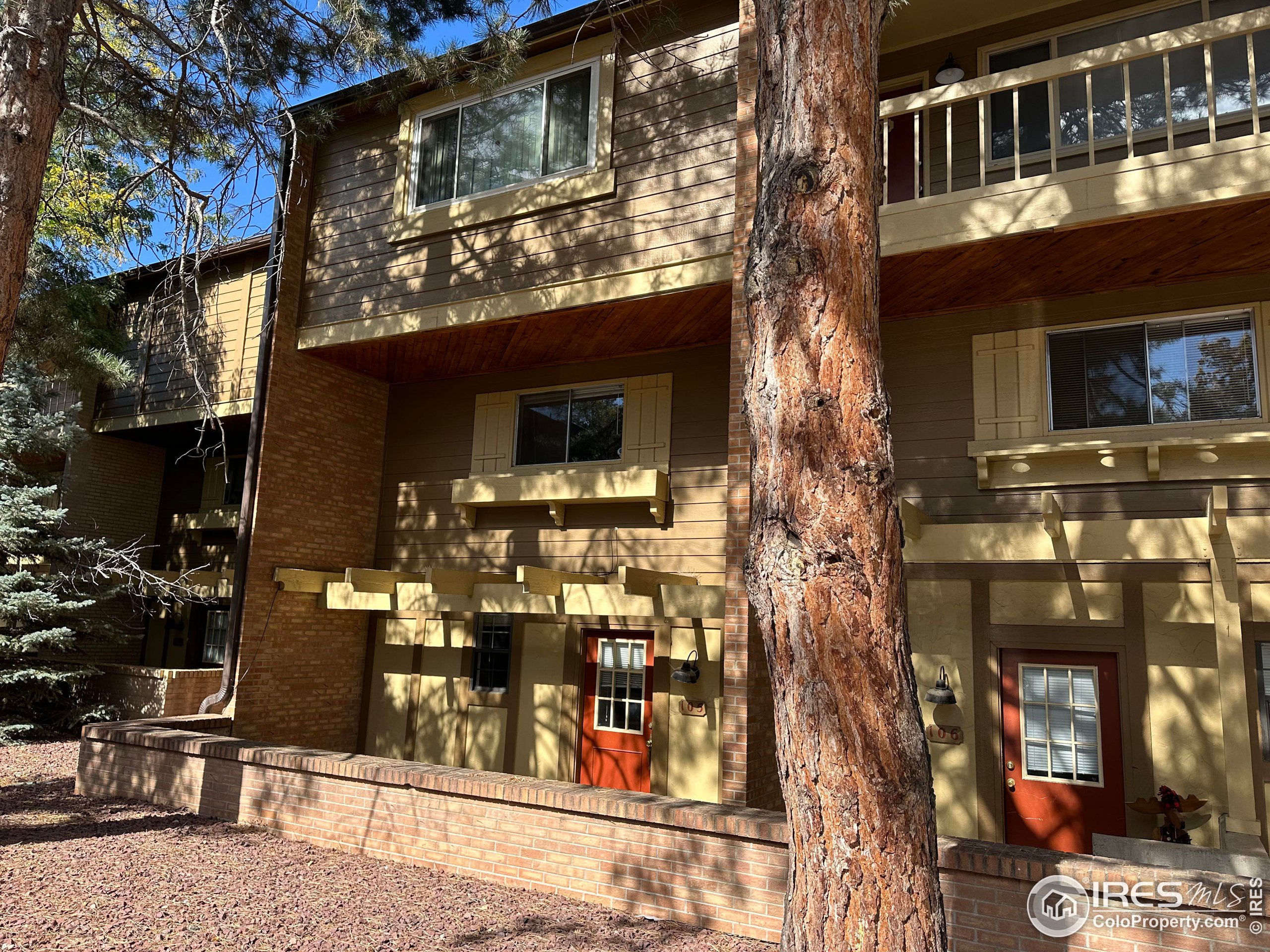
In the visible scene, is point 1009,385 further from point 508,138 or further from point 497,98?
point 497,98

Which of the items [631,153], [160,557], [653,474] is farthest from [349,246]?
[160,557]

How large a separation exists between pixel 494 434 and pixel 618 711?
3854 mm

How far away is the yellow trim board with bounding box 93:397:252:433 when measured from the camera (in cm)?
1372

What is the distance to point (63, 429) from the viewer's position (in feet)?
44.9

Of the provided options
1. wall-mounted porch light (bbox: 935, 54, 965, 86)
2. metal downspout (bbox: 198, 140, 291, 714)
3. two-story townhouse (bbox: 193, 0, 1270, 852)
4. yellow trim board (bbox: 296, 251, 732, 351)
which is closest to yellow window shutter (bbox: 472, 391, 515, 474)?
two-story townhouse (bbox: 193, 0, 1270, 852)

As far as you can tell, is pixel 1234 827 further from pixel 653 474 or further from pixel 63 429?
pixel 63 429

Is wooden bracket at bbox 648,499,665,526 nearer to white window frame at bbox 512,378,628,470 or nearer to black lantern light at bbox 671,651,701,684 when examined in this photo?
white window frame at bbox 512,378,628,470

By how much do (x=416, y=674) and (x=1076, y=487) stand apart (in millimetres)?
8019

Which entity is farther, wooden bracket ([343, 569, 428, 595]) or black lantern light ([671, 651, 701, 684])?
wooden bracket ([343, 569, 428, 595])

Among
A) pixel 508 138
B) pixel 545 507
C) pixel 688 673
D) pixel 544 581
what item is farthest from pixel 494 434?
pixel 688 673

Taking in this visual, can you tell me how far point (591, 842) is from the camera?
632cm

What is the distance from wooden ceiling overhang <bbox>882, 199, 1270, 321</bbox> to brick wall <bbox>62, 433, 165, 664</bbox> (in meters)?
13.3

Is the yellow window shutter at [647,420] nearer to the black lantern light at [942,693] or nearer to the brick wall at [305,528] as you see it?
the black lantern light at [942,693]

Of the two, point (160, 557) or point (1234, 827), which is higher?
point (160, 557)
